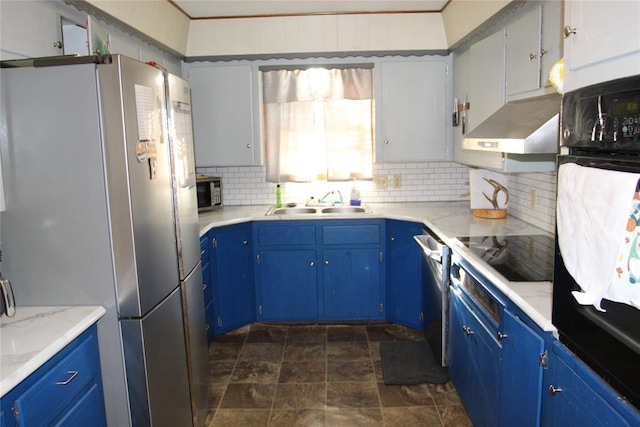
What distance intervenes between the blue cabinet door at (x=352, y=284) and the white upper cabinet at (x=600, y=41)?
2.56 metres

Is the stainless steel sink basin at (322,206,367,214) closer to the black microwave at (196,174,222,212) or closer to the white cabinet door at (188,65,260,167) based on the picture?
the white cabinet door at (188,65,260,167)

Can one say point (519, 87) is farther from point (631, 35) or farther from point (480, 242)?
point (631, 35)

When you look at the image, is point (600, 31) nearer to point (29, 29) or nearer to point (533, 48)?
A: point (533, 48)

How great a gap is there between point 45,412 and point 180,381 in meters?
0.84

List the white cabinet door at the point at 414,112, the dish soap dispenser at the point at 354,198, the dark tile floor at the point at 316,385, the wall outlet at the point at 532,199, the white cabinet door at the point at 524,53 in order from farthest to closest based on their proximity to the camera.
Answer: the dish soap dispenser at the point at 354,198 → the white cabinet door at the point at 414,112 → the wall outlet at the point at 532,199 → the dark tile floor at the point at 316,385 → the white cabinet door at the point at 524,53

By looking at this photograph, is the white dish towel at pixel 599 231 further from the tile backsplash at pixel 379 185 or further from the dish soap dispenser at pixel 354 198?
the tile backsplash at pixel 379 185

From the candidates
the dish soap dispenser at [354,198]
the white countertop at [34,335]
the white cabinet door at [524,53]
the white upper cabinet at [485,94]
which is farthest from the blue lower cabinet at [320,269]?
the white countertop at [34,335]

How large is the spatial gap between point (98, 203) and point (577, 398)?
1696 mm

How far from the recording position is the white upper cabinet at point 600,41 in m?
1.13

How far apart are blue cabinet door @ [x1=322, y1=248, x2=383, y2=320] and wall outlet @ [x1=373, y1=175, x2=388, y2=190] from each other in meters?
0.72

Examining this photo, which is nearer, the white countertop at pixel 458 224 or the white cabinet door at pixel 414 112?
the white countertop at pixel 458 224

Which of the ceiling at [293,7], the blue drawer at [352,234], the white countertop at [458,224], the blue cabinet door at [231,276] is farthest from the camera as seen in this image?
the blue drawer at [352,234]

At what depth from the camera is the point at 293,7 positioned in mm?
3613

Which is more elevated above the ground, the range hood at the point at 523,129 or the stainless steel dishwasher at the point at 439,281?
the range hood at the point at 523,129
